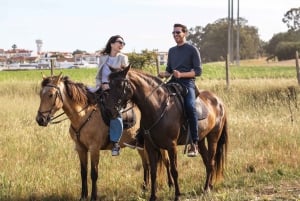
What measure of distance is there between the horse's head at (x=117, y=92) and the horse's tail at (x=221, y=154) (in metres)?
2.49

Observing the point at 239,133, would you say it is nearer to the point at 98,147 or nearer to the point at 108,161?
the point at 108,161

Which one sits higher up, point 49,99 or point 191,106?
point 49,99

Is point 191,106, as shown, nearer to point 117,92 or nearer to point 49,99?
point 117,92

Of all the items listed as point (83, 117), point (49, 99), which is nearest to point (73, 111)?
point (83, 117)

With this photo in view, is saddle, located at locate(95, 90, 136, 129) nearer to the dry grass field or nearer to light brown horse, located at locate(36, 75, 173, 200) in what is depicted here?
light brown horse, located at locate(36, 75, 173, 200)

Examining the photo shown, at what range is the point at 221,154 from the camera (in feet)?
25.3

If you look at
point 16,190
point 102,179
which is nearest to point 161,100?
point 102,179

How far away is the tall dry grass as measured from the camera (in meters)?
7.14

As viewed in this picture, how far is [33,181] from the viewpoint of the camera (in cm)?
771

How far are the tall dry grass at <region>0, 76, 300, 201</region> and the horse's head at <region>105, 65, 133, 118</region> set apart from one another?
1.92 metres

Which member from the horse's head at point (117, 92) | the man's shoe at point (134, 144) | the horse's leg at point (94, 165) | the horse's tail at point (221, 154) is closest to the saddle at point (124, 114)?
the man's shoe at point (134, 144)

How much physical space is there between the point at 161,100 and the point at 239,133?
509cm

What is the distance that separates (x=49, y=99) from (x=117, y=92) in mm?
1273

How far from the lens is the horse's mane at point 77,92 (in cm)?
684
